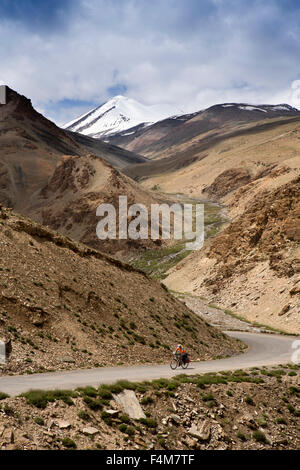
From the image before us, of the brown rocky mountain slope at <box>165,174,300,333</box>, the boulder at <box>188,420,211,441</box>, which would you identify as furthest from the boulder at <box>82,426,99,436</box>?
the brown rocky mountain slope at <box>165,174,300,333</box>

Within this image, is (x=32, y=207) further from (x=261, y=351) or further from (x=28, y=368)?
(x=28, y=368)

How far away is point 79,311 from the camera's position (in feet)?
86.8

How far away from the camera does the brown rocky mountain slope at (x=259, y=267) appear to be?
53250 millimetres

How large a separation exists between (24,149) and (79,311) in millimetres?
124942

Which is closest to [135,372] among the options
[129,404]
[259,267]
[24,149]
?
[129,404]

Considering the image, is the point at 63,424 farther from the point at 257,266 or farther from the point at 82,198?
the point at 82,198

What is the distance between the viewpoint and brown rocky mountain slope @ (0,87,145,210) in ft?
409

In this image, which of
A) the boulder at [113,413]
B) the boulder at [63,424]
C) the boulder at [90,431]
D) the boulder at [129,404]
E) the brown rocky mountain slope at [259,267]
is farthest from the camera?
the brown rocky mountain slope at [259,267]

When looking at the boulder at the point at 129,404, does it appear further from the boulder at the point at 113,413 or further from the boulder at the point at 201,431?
the boulder at the point at 201,431

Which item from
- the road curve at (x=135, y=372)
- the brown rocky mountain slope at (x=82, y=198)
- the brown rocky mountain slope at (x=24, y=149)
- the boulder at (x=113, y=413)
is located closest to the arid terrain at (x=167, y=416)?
the boulder at (x=113, y=413)

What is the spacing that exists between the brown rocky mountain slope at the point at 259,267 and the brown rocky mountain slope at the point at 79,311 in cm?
1706

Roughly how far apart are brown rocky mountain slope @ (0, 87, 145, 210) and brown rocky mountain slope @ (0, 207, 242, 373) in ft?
302

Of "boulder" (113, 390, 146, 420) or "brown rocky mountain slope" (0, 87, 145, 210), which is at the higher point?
"brown rocky mountain slope" (0, 87, 145, 210)

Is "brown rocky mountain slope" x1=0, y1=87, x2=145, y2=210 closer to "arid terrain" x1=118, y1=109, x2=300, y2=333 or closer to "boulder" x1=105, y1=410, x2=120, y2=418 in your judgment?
"arid terrain" x1=118, y1=109, x2=300, y2=333
